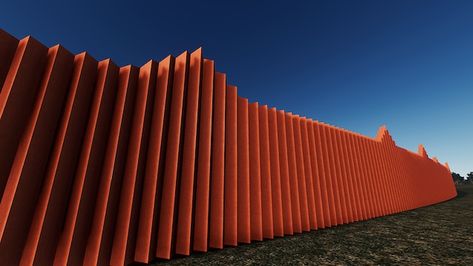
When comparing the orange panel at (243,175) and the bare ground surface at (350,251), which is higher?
the orange panel at (243,175)

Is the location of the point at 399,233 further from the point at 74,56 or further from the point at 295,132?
the point at 74,56

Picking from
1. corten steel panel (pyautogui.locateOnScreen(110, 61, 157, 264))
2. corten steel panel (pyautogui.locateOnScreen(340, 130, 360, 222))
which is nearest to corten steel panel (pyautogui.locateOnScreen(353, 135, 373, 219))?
corten steel panel (pyautogui.locateOnScreen(340, 130, 360, 222))

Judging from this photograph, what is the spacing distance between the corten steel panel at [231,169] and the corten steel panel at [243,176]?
0.07 meters

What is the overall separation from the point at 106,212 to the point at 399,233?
4439 millimetres

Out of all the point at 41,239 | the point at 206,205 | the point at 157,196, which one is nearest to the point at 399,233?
the point at 206,205

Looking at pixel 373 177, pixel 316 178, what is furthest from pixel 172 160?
pixel 373 177

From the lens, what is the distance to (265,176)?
3.68 m

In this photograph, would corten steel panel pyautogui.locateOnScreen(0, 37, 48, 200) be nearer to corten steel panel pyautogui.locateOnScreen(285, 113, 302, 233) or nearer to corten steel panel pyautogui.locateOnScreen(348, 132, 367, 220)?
corten steel panel pyautogui.locateOnScreen(285, 113, 302, 233)

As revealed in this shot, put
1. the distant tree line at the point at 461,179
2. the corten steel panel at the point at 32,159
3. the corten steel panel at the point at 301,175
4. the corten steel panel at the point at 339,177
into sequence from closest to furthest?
the corten steel panel at the point at 32,159
the corten steel panel at the point at 301,175
the corten steel panel at the point at 339,177
the distant tree line at the point at 461,179

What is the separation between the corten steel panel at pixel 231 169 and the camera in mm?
2967

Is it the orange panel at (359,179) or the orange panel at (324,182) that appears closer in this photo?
the orange panel at (324,182)

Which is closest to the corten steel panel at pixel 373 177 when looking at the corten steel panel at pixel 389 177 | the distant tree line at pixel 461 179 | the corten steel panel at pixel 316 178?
the corten steel panel at pixel 389 177

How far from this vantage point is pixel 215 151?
306 cm

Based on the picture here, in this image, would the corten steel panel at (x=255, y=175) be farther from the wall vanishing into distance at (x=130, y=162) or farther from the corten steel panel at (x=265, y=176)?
the corten steel panel at (x=265, y=176)
